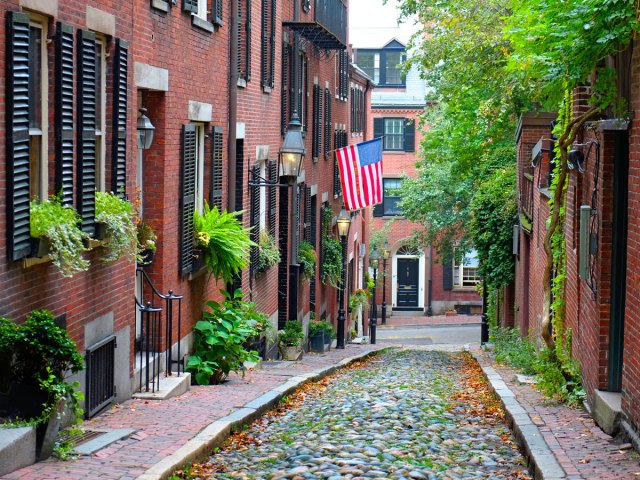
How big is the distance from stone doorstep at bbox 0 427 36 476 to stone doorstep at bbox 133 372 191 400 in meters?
3.83

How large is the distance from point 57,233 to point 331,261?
827 inches

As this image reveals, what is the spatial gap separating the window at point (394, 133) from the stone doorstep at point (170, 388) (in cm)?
3935

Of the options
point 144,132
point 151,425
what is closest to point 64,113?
point 144,132

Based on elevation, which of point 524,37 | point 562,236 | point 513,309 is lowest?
point 513,309

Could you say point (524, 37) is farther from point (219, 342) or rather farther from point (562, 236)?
point (219, 342)

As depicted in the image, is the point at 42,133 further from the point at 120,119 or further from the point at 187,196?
the point at 187,196

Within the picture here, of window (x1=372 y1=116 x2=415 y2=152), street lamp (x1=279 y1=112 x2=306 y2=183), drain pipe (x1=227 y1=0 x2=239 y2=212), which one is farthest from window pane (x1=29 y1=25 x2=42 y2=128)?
window (x1=372 y1=116 x2=415 y2=152)

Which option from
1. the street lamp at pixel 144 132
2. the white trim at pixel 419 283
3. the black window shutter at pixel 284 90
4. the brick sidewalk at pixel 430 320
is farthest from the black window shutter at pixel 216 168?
the white trim at pixel 419 283

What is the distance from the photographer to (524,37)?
9.58m

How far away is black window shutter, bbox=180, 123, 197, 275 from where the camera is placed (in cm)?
1302

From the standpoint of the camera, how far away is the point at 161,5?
11922 mm

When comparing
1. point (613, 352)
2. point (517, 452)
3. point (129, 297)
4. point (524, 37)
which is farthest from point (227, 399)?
point (524, 37)

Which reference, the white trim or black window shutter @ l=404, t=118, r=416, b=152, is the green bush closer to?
the white trim

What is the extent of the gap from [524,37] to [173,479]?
16.7 feet
